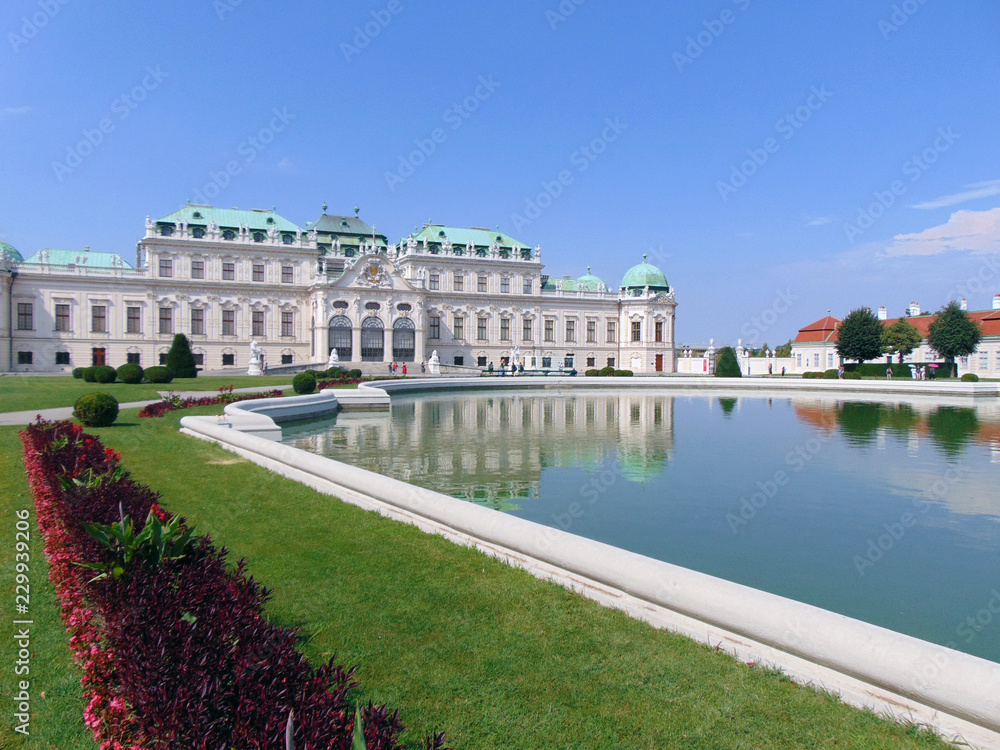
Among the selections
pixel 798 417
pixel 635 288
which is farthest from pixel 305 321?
pixel 798 417

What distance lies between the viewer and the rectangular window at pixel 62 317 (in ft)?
167

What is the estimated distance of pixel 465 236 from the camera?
64.8 m

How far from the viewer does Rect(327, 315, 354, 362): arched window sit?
5512cm

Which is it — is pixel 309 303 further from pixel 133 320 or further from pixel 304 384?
pixel 304 384

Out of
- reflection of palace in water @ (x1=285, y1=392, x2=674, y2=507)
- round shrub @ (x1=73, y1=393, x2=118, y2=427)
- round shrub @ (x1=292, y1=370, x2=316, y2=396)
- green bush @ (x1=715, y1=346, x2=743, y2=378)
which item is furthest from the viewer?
green bush @ (x1=715, y1=346, x2=743, y2=378)

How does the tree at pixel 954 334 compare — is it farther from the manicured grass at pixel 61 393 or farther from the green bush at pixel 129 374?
the green bush at pixel 129 374

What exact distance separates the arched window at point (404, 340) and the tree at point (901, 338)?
44.2 metres

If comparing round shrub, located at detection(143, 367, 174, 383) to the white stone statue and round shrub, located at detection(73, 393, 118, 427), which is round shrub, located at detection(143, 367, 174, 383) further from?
round shrub, located at detection(73, 393, 118, 427)

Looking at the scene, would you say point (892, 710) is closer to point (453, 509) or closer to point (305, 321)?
point (453, 509)

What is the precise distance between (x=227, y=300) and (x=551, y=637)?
56.9 m

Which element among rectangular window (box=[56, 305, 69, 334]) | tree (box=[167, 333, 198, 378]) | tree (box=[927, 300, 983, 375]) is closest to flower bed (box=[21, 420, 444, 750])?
tree (box=[167, 333, 198, 378])

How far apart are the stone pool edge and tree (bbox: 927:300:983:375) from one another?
6381 centimetres

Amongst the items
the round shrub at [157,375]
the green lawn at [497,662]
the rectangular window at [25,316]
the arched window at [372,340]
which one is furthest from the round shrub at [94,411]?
the rectangular window at [25,316]

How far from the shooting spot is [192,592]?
152 inches
